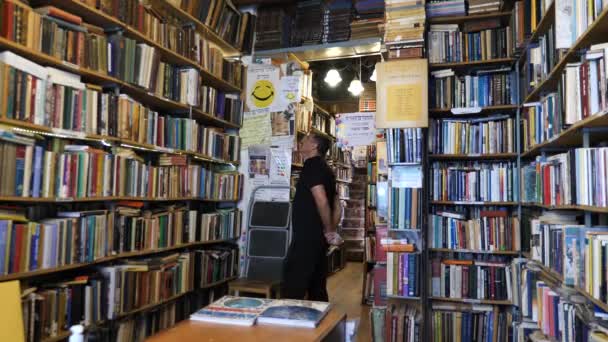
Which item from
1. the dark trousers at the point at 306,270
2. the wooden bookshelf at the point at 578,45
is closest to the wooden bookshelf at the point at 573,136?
the wooden bookshelf at the point at 578,45

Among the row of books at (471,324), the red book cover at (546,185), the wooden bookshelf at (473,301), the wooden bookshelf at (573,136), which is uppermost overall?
the wooden bookshelf at (573,136)

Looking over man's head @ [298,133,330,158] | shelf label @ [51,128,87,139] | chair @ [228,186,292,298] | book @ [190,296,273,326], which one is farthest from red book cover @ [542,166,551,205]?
shelf label @ [51,128,87,139]

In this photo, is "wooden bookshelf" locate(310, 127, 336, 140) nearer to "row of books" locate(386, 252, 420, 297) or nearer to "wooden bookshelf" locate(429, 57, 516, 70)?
"wooden bookshelf" locate(429, 57, 516, 70)

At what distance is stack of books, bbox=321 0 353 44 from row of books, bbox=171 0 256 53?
71cm

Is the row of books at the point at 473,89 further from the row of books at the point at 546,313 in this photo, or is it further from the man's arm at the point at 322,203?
the row of books at the point at 546,313

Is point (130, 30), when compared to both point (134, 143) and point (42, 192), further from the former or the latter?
point (42, 192)

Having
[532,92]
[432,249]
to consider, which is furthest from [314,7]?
[432,249]

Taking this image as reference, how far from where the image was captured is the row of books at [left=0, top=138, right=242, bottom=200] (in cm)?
198

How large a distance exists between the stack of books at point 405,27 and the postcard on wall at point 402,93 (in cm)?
11

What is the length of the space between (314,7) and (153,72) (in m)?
1.78

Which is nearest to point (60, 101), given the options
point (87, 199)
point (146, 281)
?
point (87, 199)

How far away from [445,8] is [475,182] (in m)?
1.36

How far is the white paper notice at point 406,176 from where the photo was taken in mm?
3150

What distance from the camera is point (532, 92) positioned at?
267cm
